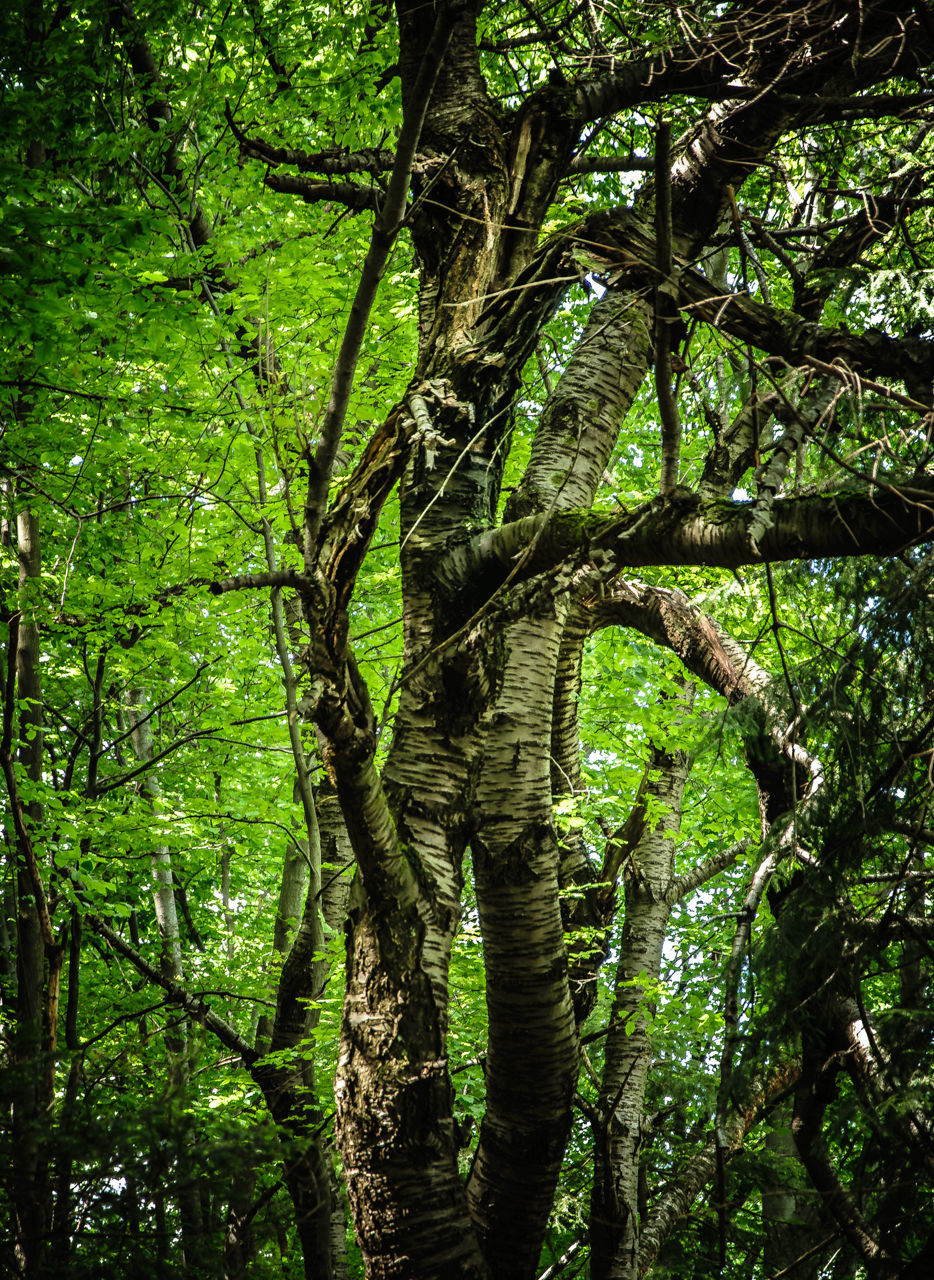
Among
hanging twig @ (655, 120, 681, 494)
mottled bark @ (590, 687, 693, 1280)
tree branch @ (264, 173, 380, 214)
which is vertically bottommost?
mottled bark @ (590, 687, 693, 1280)

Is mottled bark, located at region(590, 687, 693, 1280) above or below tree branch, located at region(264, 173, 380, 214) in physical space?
below

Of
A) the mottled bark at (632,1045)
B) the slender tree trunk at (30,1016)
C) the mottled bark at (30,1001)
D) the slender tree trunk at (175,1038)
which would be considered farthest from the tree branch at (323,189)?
the mottled bark at (632,1045)

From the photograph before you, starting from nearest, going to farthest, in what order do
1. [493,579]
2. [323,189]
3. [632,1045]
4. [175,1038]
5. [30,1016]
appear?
[493,579] → [323,189] → [30,1016] → [632,1045] → [175,1038]

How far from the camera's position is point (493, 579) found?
3459 millimetres

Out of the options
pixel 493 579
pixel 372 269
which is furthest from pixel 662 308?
pixel 493 579

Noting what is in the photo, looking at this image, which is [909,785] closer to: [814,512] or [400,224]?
[814,512]

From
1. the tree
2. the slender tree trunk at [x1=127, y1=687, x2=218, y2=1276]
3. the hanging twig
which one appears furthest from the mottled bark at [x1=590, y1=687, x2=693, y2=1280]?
the hanging twig

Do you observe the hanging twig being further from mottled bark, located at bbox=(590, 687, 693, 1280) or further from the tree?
mottled bark, located at bbox=(590, 687, 693, 1280)

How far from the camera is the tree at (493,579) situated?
256 centimetres

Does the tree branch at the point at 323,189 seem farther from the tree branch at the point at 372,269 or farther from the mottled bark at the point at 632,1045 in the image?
the mottled bark at the point at 632,1045

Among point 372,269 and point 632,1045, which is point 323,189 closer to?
point 372,269

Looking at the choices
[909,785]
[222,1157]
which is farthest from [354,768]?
[909,785]

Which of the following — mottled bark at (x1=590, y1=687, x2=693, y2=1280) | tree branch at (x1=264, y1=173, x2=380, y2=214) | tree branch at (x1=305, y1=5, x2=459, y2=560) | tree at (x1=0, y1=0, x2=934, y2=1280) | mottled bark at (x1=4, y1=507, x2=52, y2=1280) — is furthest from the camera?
mottled bark at (x1=590, y1=687, x2=693, y2=1280)

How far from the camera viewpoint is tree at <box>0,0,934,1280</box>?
2.56 m
